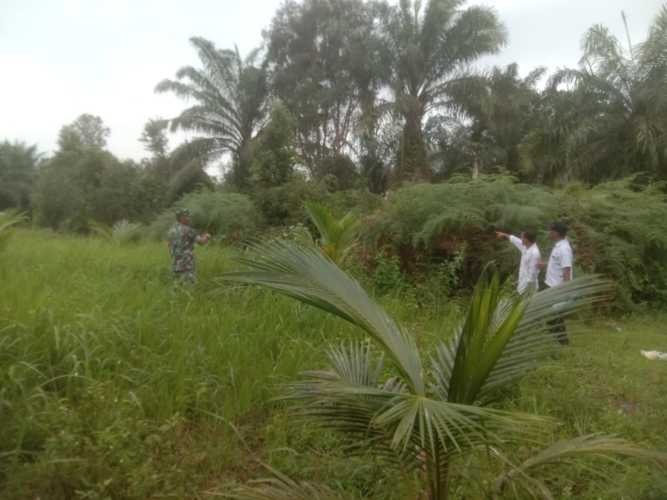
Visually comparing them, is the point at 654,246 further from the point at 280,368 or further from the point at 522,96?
the point at 522,96

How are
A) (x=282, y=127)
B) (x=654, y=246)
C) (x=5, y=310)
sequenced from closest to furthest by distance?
1. (x=5, y=310)
2. (x=654, y=246)
3. (x=282, y=127)

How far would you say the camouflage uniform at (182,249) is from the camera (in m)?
6.59

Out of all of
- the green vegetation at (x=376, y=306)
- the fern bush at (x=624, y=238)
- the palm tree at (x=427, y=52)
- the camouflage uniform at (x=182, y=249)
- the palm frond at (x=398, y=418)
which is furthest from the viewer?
the palm tree at (x=427, y=52)

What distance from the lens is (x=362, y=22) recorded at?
67.6 ft

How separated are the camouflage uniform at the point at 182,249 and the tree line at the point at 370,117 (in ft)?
23.8

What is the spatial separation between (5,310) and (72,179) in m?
18.1

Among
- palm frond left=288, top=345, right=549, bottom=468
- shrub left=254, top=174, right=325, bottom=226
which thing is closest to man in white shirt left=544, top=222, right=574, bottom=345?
palm frond left=288, top=345, right=549, bottom=468

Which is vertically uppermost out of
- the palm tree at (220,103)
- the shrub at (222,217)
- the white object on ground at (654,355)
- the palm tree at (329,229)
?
the palm tree at (220,103)

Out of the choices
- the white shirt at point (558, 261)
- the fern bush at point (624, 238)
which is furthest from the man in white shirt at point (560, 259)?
the fern bush at point (624, 238)

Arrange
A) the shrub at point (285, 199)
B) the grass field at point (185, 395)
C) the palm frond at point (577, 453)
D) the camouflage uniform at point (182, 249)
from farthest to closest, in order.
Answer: the shrub at point (285, 199), the camouflage uniform at point (182, 249), the grass field at point (185, 395), the palm frond at point (577, 453)

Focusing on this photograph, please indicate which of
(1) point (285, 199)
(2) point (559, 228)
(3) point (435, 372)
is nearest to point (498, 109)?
(1) point (285, 199)

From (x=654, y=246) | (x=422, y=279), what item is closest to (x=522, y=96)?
(x=654, y=246)

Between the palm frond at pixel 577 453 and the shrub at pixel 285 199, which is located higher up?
the shrub at pixel 285 199

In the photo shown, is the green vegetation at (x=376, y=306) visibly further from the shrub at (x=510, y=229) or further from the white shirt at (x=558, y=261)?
the white shirt at (x=558, y=261)
